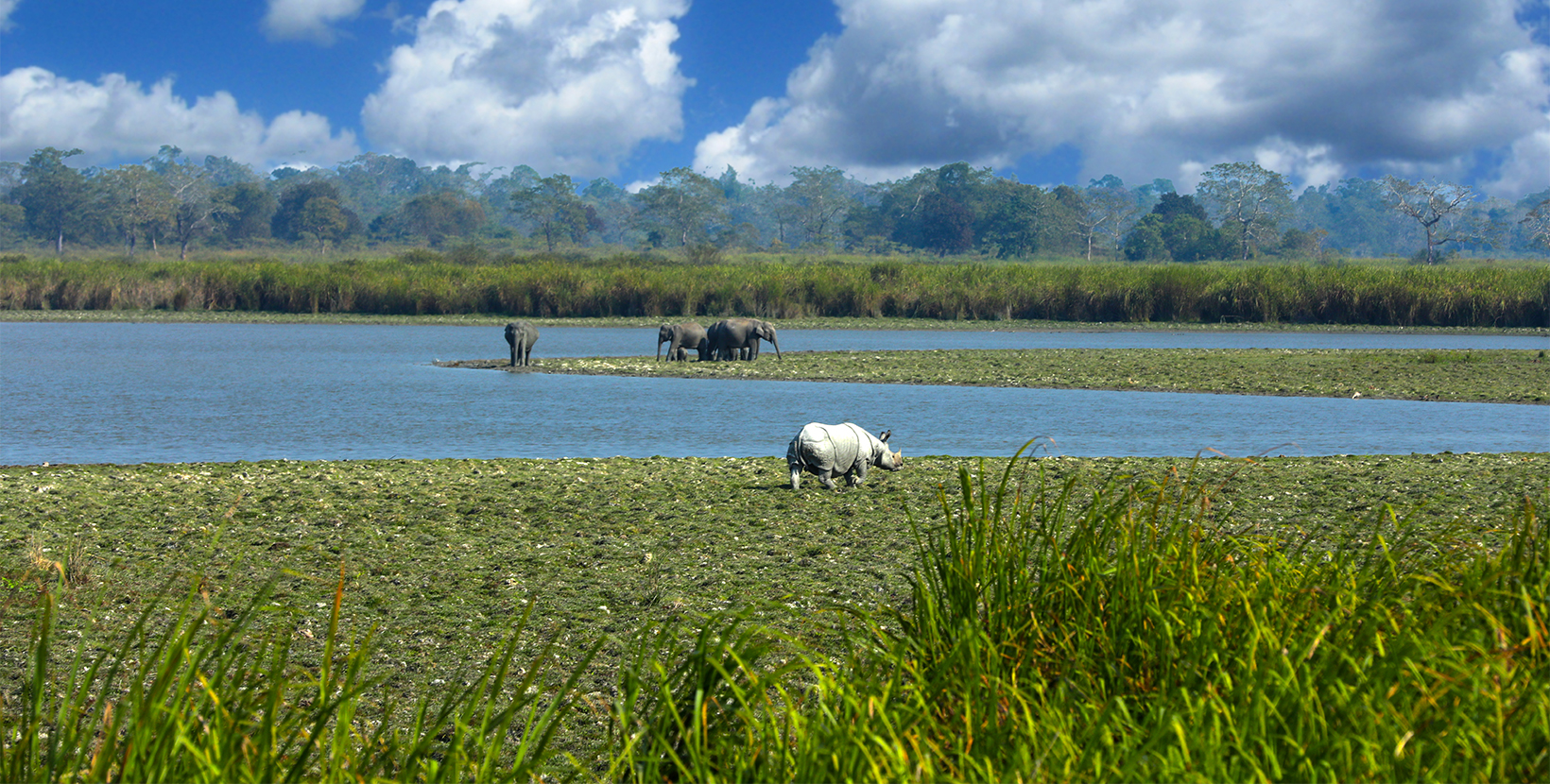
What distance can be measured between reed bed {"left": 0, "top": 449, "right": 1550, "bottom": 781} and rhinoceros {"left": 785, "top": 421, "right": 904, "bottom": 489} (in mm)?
5755

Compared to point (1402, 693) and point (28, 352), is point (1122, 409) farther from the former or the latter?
point (28, 352)

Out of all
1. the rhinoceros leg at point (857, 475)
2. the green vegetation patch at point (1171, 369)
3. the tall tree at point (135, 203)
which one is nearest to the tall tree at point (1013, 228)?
the tall tree at point (135, 203)

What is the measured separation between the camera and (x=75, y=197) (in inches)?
4567

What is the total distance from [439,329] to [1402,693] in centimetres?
4033

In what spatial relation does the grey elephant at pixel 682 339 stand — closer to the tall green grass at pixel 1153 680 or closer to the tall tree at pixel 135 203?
the tall green grass at pixel 1153 680

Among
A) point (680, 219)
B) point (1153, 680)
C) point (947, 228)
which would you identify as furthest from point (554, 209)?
point (1153, 680)

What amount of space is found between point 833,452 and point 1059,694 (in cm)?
728

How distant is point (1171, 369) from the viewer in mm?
25891

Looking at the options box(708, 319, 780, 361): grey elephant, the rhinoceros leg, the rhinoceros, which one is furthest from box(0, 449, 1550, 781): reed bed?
box(708, 319, 780, 361): grey elephant

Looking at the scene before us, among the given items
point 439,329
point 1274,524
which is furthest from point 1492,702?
point 439,329

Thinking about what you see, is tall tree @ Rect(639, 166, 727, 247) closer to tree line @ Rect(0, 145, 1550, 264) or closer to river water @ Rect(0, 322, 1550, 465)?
tree line @ Rect(0, 145, 1550, 264)

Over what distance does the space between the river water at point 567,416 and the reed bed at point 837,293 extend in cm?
1720

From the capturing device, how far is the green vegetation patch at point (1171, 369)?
22688 millimetres

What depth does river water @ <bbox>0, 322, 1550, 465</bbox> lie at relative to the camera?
48.8 ft
